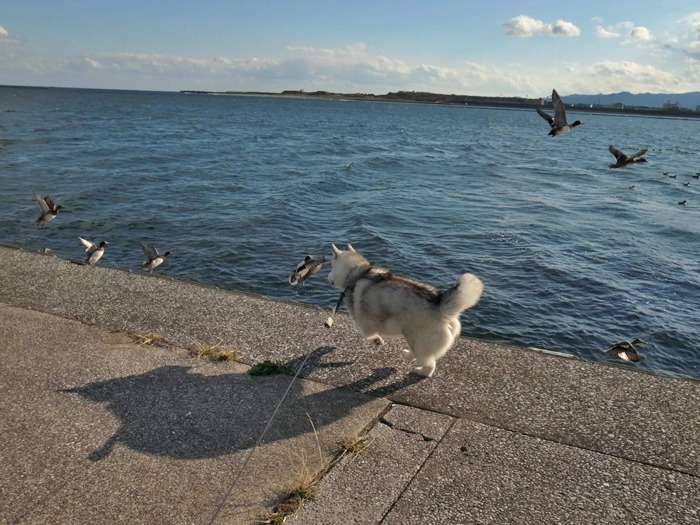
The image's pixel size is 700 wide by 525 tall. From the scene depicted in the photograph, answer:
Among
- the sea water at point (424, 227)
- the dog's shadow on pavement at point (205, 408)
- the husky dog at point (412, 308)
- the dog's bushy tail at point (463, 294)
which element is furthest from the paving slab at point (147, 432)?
the sea water at point (424, 227)

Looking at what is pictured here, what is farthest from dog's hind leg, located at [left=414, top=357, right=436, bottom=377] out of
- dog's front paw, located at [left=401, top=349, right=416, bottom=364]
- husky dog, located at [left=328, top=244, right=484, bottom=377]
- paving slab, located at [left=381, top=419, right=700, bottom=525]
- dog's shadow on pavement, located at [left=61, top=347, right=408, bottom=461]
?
paving slab, located at [left=381, top=419, right=700, bottom=525]

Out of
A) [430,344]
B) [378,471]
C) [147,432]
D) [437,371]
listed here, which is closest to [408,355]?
[437,371]

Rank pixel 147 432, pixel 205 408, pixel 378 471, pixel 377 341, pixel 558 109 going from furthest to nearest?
pixel 558 109
pixel 377 341
pixel 205 408
pixel 147 432
pixel 378 471

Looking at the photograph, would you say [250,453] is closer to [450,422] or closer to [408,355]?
[450,422]

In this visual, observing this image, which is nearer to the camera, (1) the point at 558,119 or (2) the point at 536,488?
(2) the point at 536,488

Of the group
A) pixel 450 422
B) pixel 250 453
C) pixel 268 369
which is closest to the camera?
pixel 250 453

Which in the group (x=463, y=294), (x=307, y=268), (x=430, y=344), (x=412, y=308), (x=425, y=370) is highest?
(x=463, y=294)

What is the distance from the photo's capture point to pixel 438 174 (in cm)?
3083

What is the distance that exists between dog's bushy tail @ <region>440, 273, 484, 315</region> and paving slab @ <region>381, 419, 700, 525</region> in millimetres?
1205

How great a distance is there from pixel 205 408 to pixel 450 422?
2201 millimetres

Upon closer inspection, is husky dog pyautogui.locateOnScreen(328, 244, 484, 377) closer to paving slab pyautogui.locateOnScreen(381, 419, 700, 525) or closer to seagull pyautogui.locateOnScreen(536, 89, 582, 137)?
paving slab pyautogui.locateOnScreen(381, 419, 700, 525)

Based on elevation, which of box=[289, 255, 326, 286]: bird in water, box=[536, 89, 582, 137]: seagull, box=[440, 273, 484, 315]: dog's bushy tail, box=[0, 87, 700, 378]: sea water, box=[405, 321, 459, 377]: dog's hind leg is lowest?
box=[0, 87, 700, 378]: sea water

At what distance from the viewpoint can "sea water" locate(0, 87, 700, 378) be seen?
37.8 feet

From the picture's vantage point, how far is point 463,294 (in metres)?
5.12
